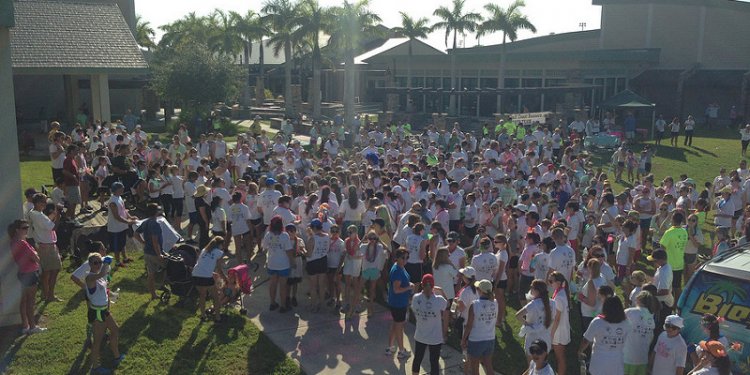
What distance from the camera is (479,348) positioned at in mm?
7293

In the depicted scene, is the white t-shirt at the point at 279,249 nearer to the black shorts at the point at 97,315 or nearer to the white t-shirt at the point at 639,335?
the black shorts at the point at 97,315

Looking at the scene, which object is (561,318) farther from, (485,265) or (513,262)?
(513,262)

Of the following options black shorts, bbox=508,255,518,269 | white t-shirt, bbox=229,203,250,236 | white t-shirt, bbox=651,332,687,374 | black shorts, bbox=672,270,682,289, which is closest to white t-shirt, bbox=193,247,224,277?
white t-shirt, bbox=229,203,250,236

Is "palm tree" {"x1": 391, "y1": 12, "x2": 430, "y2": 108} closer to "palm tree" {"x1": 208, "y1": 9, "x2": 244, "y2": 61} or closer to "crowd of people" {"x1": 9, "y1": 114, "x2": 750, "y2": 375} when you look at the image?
"palm tree" {"x1": 208, "y1": 9, "x2": 244, "y2": 61}

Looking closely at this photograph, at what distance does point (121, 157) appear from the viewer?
598 inches

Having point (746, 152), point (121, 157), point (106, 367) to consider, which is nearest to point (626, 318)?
point (106, 367)

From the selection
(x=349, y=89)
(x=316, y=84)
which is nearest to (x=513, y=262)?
(x=349, y=89)

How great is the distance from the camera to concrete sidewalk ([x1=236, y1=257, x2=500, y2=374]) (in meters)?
8.29

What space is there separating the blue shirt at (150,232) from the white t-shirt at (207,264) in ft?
3.93

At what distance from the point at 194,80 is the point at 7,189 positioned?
77.0ft

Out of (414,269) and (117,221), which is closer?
(414,269)

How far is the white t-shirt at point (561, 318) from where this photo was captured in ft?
23.8

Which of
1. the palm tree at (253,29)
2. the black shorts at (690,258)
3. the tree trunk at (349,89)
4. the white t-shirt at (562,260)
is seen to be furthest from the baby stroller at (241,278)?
the palm tree at (253,29)

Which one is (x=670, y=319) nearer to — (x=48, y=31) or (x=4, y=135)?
(x=4, y=135)
